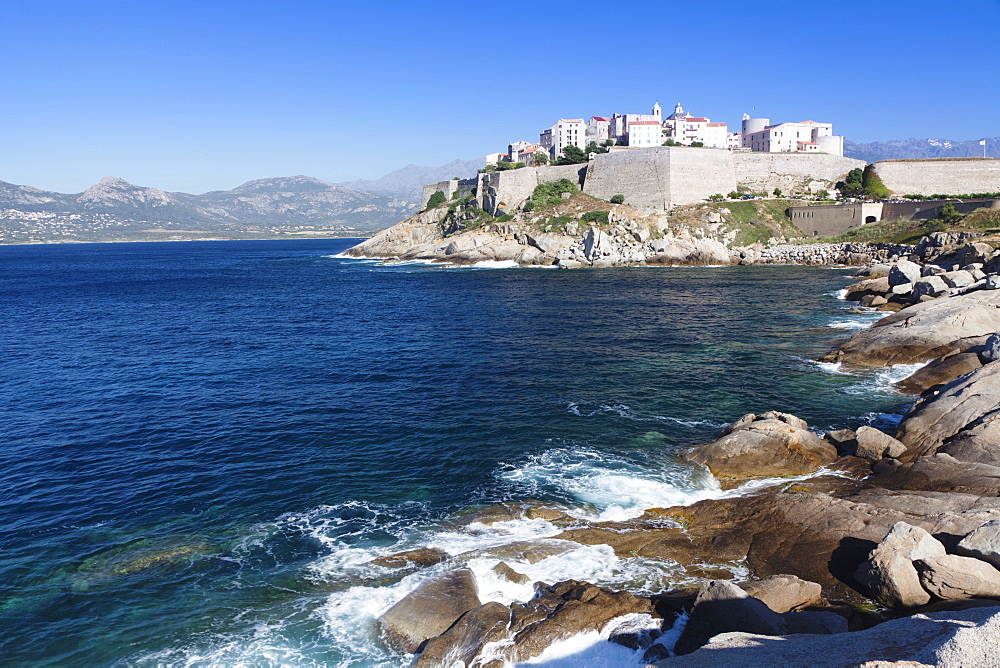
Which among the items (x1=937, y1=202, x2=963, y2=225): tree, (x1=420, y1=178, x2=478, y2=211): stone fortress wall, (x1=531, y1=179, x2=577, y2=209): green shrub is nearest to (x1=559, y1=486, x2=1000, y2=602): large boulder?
(x1=937, y1=202, x2=963, y2=225): tree

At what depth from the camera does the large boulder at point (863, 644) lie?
6.85m

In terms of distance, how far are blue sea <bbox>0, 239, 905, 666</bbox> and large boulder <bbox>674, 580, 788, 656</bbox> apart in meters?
2.32

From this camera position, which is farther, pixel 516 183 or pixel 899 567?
pixel 516 183

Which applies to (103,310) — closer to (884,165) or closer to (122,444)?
(122,444)

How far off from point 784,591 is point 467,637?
6.13 meters

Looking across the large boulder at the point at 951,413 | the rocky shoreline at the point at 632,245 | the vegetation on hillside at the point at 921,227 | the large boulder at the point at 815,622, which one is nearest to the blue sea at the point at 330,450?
the large boulder at the point at 815,622

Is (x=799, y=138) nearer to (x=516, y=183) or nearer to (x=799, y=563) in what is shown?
(x=516, y=183)

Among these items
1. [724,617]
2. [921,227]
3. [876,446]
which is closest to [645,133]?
[921,227]

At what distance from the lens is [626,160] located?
9350 cm

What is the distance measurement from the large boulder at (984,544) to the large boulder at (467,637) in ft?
28.9

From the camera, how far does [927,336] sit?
2877cm

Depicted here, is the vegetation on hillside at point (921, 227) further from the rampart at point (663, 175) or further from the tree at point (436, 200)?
the tree at point (436, 200)

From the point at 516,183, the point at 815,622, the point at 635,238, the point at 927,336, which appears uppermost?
the point at 516,183

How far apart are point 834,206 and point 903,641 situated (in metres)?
89.3
